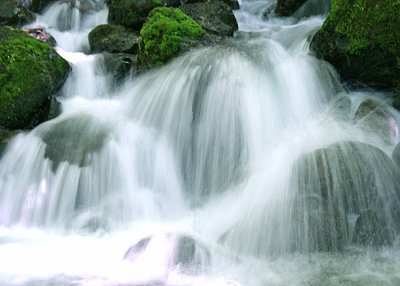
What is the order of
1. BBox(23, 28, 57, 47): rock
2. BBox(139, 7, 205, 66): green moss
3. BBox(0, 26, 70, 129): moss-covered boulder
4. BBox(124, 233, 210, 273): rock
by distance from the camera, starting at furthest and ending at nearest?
BBox(23, 28, 57, 47): rock → BBox(139, 7, 205, 66): green moss → BBox(0, 26, 70, 129): moss-covered boulder → BBox(124, 233, 210, 273): rock

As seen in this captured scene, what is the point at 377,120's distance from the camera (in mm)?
5195

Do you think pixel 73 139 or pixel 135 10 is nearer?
pixel 73 139

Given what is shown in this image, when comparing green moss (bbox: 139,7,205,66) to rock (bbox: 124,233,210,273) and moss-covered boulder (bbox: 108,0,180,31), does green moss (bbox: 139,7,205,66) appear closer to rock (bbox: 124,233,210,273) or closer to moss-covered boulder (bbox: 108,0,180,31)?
moss-covered boulder (bbox: 108,0,180,31)

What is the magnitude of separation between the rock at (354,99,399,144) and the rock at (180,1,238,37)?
177 inches

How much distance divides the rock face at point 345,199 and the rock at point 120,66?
5.19m

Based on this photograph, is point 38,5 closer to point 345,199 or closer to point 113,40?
point 113,40

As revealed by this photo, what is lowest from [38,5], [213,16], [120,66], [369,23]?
[120,66]

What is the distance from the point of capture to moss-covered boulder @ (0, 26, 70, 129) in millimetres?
6301

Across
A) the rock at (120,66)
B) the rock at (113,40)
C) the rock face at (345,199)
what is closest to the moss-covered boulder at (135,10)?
the rock at (113,40)

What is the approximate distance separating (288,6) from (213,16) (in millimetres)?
3174

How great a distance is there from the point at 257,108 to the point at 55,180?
3.39 metres

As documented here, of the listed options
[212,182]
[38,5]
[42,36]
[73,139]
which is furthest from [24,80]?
[38,5]

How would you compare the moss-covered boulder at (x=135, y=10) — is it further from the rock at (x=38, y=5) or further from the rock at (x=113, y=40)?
the rock at (x=38, y=5)

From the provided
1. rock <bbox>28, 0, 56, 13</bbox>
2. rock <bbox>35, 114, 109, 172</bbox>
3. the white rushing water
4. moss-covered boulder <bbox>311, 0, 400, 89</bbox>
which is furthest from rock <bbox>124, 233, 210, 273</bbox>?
rock <bbox>28, 0, 56, 13</bbox>
